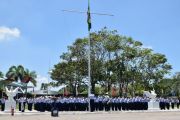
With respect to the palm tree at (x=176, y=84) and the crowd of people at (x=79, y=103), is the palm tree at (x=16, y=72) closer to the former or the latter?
the palm tree at (x=176, y=84)

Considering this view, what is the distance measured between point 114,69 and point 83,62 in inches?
161

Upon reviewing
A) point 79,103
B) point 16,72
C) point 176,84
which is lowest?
point 79,103

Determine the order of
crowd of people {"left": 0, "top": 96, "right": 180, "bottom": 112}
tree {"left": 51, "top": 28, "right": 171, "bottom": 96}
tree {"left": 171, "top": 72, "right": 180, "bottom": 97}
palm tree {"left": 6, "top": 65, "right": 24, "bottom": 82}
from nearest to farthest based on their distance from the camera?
crowd of people {"left": 0, "top": 96, "right": 180, "bottom": 112} < tree {"left": 51, "top": 28, "right": 171, "bottom": 96} < tree {"left": 171, "top": 72, "right": 180, "bottom": 97} < palm tree {"left": 6, "top": 65, "right": 24, "bottom": 82}

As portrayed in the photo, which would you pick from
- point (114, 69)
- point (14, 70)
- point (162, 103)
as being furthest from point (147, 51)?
point (14, 70)

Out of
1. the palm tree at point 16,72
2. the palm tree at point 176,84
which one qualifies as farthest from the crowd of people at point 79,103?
the palm tree at point 16,72

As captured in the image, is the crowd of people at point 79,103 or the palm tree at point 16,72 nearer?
the crowd of people at point 79,103

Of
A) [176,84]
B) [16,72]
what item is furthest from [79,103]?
[16,72]

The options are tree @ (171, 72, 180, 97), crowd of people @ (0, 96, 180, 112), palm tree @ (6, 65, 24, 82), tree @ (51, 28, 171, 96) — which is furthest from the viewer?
palm tree @ (6, 65, 24, 82)

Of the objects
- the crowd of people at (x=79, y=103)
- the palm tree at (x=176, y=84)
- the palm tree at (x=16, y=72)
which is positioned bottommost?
the crowd of people at (x=79, y=103)

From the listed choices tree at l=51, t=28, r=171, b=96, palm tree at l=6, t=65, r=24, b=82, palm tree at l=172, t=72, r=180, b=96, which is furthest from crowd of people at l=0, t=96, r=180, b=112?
palm tree at l=6, t=65, r=24, b=82

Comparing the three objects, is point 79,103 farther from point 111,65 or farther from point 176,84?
point 176,84

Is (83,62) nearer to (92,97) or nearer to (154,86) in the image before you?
(154,86)

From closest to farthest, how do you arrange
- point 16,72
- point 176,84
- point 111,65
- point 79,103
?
1. point 79,103
2. point 111,65
3. point 176,84
4. point 16,72

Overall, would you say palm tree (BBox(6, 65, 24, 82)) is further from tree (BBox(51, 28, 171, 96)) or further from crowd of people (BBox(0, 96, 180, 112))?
crowd of people (BBox(0, 96, 180, 112))
